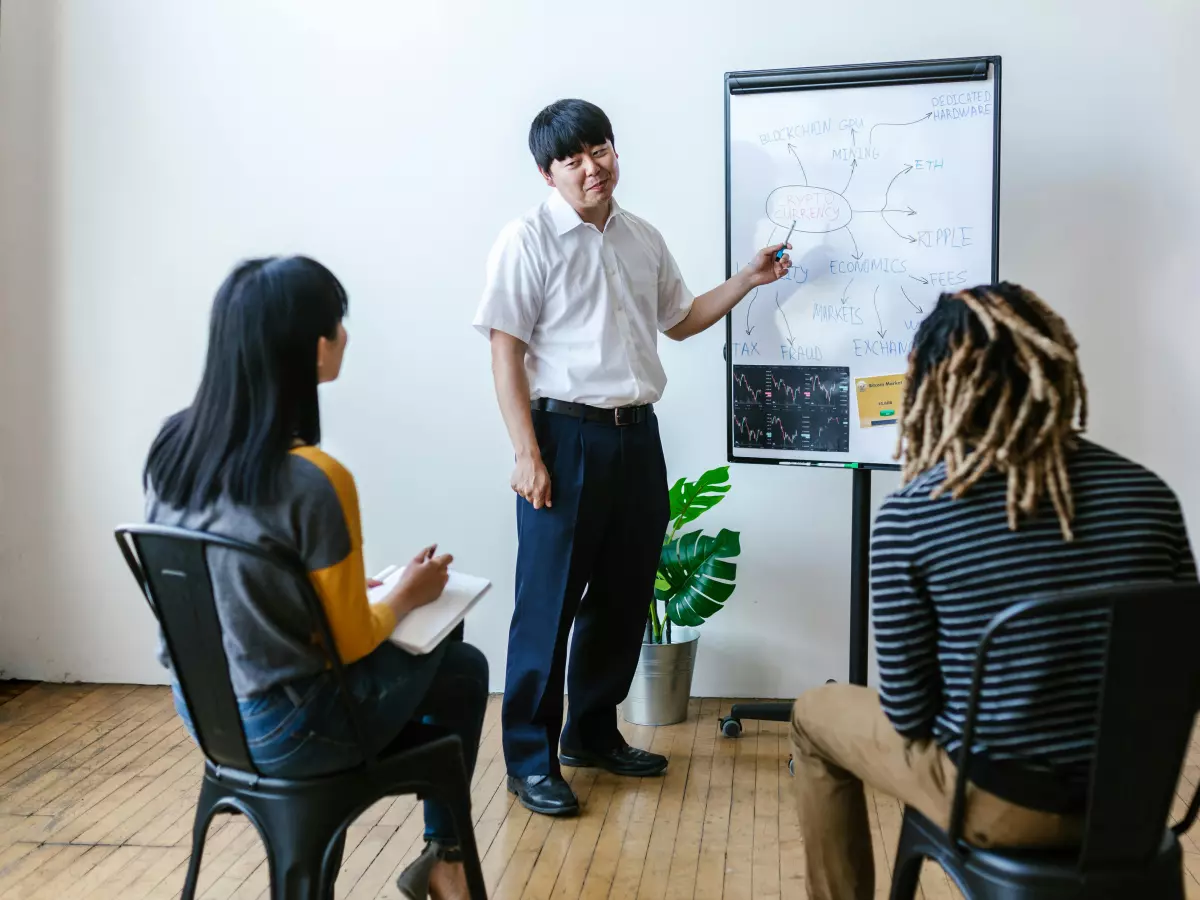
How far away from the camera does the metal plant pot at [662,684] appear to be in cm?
305

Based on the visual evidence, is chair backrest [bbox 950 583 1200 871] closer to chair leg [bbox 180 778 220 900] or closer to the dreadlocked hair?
the dreadlocked hair

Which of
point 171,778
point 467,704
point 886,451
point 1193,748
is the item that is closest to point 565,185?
point 886,451

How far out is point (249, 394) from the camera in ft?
5.15

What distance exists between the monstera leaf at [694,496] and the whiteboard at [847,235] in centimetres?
18

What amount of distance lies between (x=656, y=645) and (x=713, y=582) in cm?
23

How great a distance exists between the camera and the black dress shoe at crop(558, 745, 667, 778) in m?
2.75

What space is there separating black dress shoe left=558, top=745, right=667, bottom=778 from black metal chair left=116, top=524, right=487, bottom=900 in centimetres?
112

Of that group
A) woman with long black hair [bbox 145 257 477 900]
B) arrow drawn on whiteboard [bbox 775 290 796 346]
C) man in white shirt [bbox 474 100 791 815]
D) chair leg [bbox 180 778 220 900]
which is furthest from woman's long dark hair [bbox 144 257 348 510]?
arrow drawn on whiteboard [bbox 775 290 796 346]

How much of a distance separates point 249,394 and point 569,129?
1183 mm

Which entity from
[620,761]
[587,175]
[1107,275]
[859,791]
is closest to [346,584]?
[859,791]

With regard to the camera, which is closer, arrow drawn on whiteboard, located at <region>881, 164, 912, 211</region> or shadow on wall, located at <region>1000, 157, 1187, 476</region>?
arrow drawn on whiteboard, located at <region>881, 164, 912, 211</region>

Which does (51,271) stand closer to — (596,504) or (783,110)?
(596,504)

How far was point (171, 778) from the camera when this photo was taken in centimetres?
279

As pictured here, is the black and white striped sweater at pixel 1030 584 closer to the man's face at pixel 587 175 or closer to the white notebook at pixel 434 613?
the white notebook at pixel 434 613
